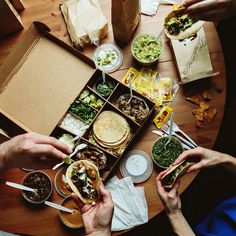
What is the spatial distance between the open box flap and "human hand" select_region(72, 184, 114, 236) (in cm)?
56

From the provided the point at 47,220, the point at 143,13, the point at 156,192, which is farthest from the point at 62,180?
the point at 143,13

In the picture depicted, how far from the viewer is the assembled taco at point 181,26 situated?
2.67m

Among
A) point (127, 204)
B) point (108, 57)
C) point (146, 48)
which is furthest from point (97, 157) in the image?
point (146, 48)

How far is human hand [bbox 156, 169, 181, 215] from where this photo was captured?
233 cm

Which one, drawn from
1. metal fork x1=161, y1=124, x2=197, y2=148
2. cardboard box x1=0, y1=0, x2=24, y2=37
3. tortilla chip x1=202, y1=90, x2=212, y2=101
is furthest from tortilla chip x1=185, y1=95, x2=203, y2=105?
cardboard box x1=0, y1=0, x2=24, y2=37

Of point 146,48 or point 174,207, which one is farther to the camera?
point 146,48

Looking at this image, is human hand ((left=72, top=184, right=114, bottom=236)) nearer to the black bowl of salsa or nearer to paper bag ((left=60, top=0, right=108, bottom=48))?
the black bowl of salsa

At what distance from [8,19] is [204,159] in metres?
1.63

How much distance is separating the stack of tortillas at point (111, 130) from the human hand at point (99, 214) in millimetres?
332

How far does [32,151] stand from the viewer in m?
2.28

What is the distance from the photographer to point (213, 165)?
95.7 inches

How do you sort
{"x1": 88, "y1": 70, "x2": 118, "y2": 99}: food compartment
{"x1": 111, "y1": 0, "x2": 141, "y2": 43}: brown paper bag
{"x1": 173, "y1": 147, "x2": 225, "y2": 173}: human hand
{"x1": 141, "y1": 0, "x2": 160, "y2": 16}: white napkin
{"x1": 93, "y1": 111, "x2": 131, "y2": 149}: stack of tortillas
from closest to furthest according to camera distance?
{"x1": 173, "y1": 147, "x2": 225, "y2": 173}: human hand → {"x1": 111, "y1": 0, "x2": 141, "y2": 43}: brown paper bag → {"x1": 93, "y1": 111, "x2": 131, "y2": 149}: stack of tortillas → {"x1": 88, "y1": 70, "x2": 118, "y2": 99}: food compartment → {"x1": 141, "y1": 0, "x2": 160, "y2": 16}: white napkin

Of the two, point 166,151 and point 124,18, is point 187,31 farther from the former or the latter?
point 166,151

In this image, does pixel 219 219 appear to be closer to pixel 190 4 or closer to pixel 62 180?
pixel 62 180
